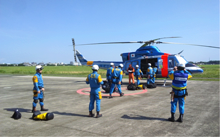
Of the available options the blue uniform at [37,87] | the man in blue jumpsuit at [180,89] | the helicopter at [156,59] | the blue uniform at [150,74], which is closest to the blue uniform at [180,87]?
the man in blue jumpsuit at [180,89]

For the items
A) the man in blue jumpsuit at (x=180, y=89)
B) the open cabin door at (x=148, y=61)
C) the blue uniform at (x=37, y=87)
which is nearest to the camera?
the man in blue jumpsuit at (x=180, y=89)

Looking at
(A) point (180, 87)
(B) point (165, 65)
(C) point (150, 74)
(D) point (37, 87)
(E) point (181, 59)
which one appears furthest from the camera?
(B) point (165, 65)

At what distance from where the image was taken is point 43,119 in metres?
5.68

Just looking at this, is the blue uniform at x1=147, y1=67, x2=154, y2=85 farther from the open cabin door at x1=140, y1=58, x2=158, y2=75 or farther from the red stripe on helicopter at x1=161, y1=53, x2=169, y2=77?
the open cabin door at x1=140, y1=58, x2=158, y2=75

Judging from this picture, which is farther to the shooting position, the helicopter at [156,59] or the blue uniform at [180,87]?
the helicopter at [156,59]

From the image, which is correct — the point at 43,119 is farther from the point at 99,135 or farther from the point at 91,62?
the point at 91,62

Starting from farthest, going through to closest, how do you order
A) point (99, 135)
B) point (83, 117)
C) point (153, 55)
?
point (153, 55)
point (83, 117)
point (99, 135)

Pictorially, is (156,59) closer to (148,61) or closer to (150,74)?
(148,61)

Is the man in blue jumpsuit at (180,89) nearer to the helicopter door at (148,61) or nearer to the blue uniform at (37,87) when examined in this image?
the blue uniform at (37,87)

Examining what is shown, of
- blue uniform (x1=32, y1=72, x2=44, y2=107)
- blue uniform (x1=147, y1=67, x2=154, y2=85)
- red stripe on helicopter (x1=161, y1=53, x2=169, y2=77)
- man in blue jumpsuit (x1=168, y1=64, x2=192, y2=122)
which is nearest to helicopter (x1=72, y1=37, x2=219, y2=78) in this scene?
red stripe on helicopter (x1=161, y1=53, x2=169, y2=77)

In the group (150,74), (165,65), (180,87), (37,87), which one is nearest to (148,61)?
(165,65)

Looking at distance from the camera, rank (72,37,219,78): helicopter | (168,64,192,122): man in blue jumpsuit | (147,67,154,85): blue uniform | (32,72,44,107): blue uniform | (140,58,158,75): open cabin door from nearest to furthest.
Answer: (168,64,192,122): man in blue jumpsuit → (32,72,44,107): blue uniform → (147,67,154,85): blue uniform → (72,37,219,78): helicopter → (140,58,158,75): open cabin door

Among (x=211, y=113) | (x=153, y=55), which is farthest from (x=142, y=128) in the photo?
(x=153, y=55)

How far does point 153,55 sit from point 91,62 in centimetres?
871
